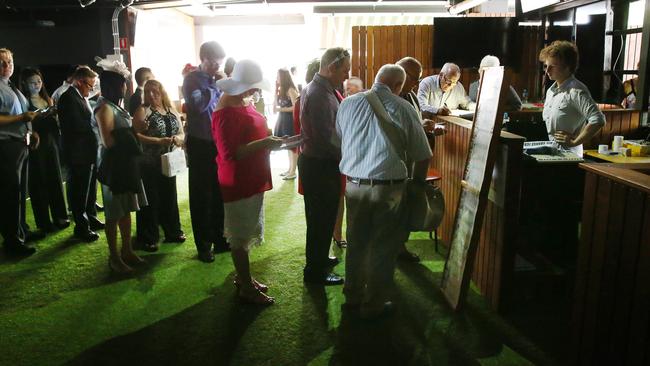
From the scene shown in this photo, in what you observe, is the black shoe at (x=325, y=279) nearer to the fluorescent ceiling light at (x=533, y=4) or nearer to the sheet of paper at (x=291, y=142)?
the sheet of paper at (x=291, y=142)

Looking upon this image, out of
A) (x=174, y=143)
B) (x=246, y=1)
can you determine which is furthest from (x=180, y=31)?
(x=174, y=143)

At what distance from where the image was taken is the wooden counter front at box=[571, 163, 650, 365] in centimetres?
192

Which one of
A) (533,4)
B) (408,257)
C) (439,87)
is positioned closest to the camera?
(408,257)

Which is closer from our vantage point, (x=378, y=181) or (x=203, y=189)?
(x=378, y=181)

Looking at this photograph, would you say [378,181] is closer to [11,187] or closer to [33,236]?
[11,187]

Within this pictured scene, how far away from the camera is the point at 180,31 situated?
12.6m

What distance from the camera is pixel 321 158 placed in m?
3.43

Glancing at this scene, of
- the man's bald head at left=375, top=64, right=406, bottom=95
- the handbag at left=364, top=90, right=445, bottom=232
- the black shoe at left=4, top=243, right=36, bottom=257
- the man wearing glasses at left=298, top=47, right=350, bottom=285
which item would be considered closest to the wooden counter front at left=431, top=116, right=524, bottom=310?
the handbag at left=364, top=90, right=445, bottom=232

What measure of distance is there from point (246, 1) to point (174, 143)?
23.3 feet

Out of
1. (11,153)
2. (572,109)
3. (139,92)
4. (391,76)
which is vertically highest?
(391,76)

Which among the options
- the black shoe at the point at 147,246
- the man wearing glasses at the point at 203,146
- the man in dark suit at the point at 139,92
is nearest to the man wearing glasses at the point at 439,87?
the man wearing glasses at the point at 203,146

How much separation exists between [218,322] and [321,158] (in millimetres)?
1302

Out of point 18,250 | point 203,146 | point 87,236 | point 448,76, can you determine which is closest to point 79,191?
point 87,236

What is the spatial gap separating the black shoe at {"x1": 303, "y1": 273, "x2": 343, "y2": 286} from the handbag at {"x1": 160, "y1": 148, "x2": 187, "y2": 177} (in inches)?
57.5
